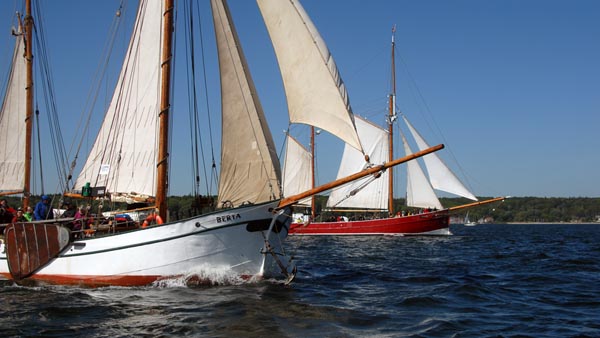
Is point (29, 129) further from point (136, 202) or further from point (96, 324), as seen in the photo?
point (96, 324)

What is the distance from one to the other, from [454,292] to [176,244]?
874 centimetres

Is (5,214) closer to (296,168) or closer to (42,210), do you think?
(42,210)

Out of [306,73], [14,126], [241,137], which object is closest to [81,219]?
[241,137]

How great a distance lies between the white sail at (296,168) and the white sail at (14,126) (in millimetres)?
46448

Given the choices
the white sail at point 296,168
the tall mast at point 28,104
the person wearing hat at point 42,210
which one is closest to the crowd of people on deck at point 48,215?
the person wearing hat at point 42,210

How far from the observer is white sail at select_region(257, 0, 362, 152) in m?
18.7

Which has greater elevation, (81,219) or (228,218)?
(228,218)

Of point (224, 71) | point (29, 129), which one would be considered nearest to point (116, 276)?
point (224, 71)

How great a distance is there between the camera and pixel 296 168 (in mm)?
75312

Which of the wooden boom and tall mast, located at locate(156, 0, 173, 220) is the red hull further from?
the wooden boom

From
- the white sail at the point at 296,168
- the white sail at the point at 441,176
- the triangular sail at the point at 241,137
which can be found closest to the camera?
the triangular sail at the point at 241,137

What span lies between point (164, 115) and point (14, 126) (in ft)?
35.4

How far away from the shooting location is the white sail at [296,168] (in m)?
74.8

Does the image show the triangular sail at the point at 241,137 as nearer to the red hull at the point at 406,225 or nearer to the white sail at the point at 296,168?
the red hull at the point at 406,225
